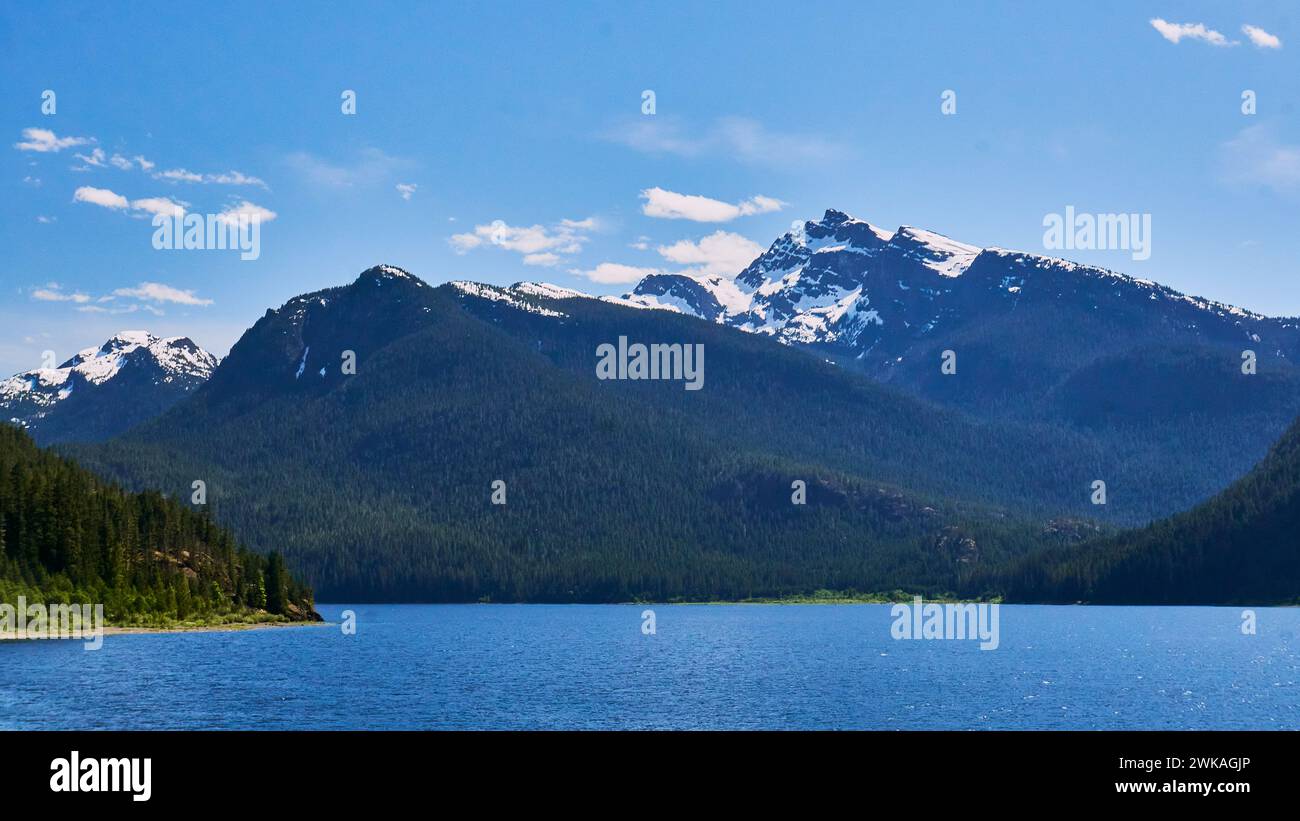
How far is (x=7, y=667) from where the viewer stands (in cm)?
12356

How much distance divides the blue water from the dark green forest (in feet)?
21.4

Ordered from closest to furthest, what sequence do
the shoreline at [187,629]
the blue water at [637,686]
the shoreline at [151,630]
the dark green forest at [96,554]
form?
the blue water at [637,686]
the shoreline at [151,630]
the shoreline at [187,629]
the dark green forest at [96,554]

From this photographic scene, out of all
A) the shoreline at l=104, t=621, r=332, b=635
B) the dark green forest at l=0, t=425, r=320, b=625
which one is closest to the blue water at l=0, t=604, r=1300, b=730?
the shoreline at l=104, t=621, r=332, b=635

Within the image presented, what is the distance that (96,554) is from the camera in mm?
175125

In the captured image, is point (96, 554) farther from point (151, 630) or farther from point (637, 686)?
point (637, 686)

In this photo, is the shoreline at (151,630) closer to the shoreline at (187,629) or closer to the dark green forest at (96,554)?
the shoreline at (187,629)

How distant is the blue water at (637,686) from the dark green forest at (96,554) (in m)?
6.53

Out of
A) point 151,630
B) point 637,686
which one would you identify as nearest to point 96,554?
point 151,630

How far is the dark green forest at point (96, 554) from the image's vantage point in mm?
167875

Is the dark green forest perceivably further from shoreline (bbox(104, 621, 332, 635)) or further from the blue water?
the blue water

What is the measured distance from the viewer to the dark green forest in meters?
168

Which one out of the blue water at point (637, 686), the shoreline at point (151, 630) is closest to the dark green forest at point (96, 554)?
the shoreline at point (151, 630)
